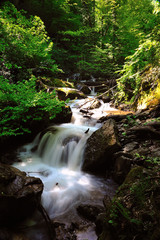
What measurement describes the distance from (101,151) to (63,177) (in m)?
1.62

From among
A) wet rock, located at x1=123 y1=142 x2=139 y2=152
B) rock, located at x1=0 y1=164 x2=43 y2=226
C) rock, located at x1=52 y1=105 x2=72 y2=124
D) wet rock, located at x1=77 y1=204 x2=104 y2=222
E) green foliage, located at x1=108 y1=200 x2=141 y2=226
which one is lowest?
wet rock, located at x1=77 y1=204 x2=104 y2=222

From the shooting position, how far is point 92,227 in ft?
9.25

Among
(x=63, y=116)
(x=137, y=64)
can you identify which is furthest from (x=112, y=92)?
(x=63, y=116)

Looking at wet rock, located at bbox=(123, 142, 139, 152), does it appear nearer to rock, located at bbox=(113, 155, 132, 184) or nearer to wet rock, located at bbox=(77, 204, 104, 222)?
rock, located at bbox=(113, 155, 132, 184)

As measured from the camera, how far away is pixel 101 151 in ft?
15.4

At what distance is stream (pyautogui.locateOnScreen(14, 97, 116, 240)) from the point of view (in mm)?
3109

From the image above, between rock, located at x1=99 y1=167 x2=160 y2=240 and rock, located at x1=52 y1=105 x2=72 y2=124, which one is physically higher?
rock, located at x1=52 y1=105 x2=72 y2=124

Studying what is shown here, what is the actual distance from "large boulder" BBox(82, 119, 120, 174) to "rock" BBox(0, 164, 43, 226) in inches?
81.7

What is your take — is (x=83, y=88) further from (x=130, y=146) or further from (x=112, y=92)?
(x=130, y=146)

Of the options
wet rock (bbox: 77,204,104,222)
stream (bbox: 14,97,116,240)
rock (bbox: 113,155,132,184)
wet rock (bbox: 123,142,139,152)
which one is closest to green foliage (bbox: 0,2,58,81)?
stream (bbox: 14,97,116,240)

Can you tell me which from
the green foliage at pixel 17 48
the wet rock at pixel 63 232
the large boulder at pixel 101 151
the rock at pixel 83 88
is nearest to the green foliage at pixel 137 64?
the large boulder at pixel 101 151

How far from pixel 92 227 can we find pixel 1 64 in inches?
328

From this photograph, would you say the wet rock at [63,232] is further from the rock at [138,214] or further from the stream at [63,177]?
the rock at [138,214]

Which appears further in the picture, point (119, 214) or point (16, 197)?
point (16, 197)
